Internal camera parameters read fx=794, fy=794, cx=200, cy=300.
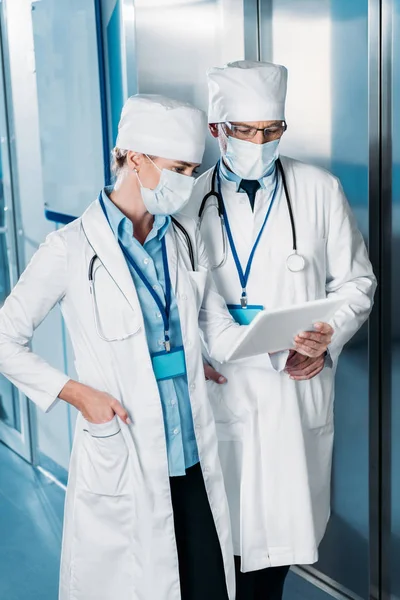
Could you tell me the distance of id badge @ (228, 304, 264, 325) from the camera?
1993 millimetres

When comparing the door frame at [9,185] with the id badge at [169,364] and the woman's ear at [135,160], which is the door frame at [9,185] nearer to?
the woman's ear at [135,160]

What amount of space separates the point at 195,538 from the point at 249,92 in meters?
1.06

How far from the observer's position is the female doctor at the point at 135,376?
5.49ft

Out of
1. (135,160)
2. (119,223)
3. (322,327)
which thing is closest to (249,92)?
(135,160)

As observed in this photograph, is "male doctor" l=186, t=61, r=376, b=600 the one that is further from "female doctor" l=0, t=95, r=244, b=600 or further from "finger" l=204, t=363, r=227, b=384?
"female doctor" l=0, t=95, r=244, b=600

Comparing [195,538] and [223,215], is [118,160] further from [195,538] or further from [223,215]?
[195,538]

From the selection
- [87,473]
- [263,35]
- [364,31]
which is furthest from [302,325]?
[263,35]

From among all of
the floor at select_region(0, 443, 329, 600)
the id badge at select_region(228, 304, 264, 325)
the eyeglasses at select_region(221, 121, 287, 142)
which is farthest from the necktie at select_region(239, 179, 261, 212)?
the floor at select_region(0, 443, 329, 600)

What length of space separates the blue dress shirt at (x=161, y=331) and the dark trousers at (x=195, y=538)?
7 cm

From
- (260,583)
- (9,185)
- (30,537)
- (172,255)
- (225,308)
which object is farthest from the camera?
(9,185)

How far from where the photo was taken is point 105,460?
66.3 inches

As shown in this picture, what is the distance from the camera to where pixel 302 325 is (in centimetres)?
178

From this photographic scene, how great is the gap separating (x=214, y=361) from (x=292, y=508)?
42cm

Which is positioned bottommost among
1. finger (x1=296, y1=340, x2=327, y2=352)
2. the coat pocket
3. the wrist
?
the coat pocket
